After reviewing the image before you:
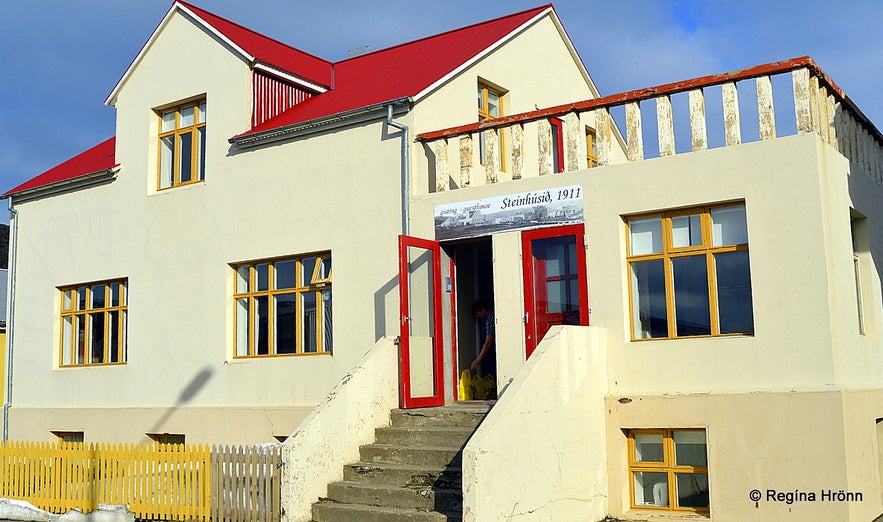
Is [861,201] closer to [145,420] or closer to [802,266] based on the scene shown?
[802,266]

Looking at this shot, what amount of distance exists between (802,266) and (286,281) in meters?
7.93

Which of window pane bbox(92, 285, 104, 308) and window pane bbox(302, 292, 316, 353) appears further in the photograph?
window pane bbox(92, 285, 104, 308)

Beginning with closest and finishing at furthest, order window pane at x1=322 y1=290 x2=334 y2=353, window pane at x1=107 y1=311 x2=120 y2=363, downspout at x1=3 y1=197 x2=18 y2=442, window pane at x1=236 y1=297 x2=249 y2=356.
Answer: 1. window pane at x1=322 y1=290 x2=334 y2=353
2. window pane at x1=236 y1=297 x2=249 y2=356
3. window pane at x1=107 y1=311 x2=120 y2=363
4. downspout at x1=3 y1=197 x2=18 y2=442

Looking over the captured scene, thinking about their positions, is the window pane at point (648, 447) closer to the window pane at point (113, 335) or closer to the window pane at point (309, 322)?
the window pane at point (309, 322)

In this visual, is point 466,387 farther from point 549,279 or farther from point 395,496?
point 395,496

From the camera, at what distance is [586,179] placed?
12.4 metres

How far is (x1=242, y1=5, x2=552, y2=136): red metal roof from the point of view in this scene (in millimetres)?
14883

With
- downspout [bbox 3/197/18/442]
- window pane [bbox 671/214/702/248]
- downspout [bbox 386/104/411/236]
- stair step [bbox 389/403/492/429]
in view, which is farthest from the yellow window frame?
window pane [bbox 671/214/702/248]

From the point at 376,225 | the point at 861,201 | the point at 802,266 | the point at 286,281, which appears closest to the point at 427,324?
the point at 376,225

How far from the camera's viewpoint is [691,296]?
38.5 ft

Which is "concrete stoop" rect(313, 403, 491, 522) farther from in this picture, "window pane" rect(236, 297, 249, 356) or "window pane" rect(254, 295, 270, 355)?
"window pane" rect(236, 297, 249, 356)

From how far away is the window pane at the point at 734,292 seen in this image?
37.1ft

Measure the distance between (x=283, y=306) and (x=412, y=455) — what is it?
4.56 metres

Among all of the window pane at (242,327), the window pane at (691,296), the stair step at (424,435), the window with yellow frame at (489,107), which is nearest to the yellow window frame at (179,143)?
the window pane at (242,327)
